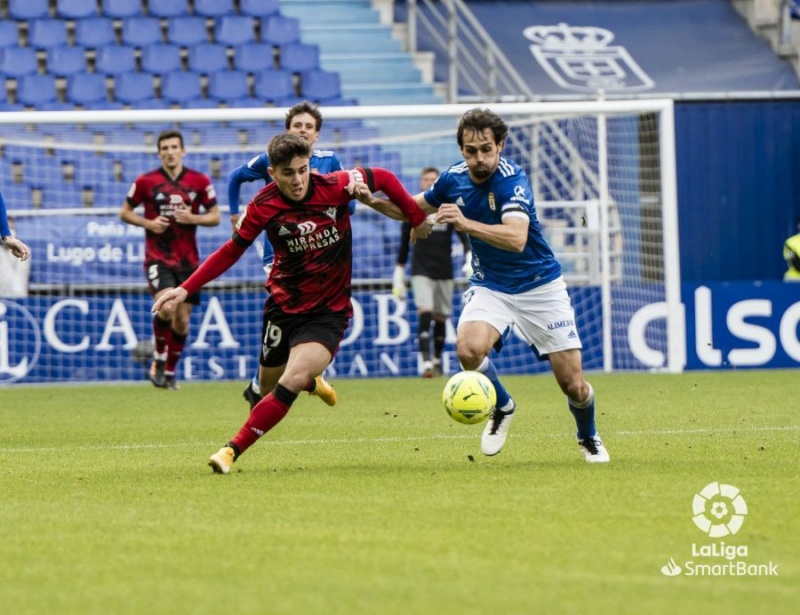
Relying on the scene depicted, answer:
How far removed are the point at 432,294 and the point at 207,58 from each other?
654cm

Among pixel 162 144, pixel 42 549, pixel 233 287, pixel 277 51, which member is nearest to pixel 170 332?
pixel 162 144

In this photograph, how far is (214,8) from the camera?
21750mm

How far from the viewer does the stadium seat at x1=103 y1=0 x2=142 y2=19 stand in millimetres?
21438

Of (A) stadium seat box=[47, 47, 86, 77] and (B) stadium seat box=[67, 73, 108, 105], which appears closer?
(B) stadium seat box=[67, 73, 108, 105]

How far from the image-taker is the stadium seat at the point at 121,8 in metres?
21.4

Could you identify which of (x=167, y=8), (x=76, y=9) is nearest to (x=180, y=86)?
(x=167, y=8)

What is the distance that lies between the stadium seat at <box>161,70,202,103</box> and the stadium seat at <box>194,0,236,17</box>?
1320mm

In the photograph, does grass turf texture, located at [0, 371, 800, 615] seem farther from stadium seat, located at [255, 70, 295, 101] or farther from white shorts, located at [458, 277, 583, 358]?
stadium seat, located at [255, 70, 295, 101]

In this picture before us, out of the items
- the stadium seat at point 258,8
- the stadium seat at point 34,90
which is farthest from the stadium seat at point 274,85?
the stadium seat at point 34,90

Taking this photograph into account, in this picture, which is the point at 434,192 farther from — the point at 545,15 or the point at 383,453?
the point at 545,15

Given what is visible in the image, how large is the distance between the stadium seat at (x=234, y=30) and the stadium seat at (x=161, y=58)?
0.70 m

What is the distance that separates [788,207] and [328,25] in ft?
24.1

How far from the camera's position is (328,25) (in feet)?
74.5

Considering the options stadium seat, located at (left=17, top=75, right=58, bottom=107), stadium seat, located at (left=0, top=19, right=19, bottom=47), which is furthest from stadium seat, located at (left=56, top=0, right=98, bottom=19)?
stadium seat, located at (left=17, top=75, right=58, bottom=107)
